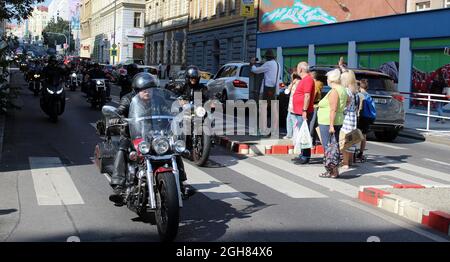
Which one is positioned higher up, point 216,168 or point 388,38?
point 388,38

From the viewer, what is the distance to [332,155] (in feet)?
30.9

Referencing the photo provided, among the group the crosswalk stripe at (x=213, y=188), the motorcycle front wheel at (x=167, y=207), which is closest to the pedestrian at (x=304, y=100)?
the crosswalk stripe at (x=213, y=188)

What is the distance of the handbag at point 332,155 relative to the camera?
943cm

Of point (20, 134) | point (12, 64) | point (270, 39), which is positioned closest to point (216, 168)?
point (20, 134)

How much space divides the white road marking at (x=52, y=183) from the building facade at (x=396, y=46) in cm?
1288

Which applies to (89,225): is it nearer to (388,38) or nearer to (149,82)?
(149,82)

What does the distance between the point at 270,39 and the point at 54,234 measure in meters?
30.4

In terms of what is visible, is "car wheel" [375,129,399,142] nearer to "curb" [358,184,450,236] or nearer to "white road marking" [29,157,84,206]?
"curb" [358,184,450,236]

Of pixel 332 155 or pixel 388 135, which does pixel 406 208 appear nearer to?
pixel 332 155

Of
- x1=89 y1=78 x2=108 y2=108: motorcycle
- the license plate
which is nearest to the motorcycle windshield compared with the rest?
the license plate

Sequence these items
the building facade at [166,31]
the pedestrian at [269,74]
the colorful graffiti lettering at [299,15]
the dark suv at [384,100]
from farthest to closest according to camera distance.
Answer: the building facade at [166,31] < the colorful graffiti lettering at [299,15] < the dark suv at [384,100] < the pedestrian at [269,74]

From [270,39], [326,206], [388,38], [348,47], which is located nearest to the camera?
[326,206]

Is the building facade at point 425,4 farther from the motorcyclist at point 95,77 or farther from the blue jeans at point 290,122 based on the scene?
the blue jeans at point 290,122

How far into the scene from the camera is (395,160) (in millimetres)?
11727
